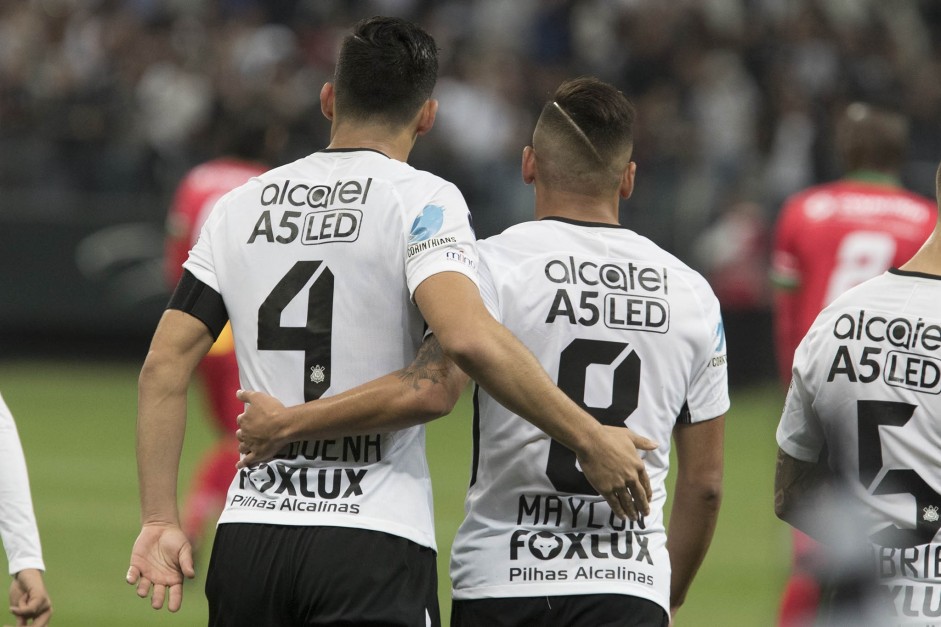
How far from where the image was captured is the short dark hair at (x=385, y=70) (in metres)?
3.62

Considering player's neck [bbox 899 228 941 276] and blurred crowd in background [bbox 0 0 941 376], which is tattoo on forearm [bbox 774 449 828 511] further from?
blurred crowd in background [bbox 0 0 941 376]

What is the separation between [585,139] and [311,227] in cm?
75

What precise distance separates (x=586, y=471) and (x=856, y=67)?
15.2 m

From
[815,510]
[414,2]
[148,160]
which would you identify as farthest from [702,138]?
[815,510]

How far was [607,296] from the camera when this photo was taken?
3672mm

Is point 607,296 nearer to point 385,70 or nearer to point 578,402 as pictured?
point 578,402

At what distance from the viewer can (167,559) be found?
11.6ft

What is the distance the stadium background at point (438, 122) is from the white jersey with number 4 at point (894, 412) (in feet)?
28.7

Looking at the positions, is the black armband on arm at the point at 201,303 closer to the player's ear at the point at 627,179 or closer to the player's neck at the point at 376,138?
the player's neck at the point at 376,138

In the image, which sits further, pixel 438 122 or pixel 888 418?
pixel 438 122

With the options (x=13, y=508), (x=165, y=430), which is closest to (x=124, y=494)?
(x=13, y=508)

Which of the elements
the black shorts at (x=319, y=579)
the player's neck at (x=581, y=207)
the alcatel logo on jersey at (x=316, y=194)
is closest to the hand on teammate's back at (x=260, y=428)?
the black shorts at (x=319, y=579)

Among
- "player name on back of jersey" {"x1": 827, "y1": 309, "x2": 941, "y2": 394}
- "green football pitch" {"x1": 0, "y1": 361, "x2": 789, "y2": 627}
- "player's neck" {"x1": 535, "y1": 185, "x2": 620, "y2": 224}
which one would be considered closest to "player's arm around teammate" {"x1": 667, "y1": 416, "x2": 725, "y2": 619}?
"player name on back of jersey" {"x1": 827, "y1": 309, "x2": 941, "y2": 394}

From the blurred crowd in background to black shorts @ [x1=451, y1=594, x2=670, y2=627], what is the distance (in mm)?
11476
